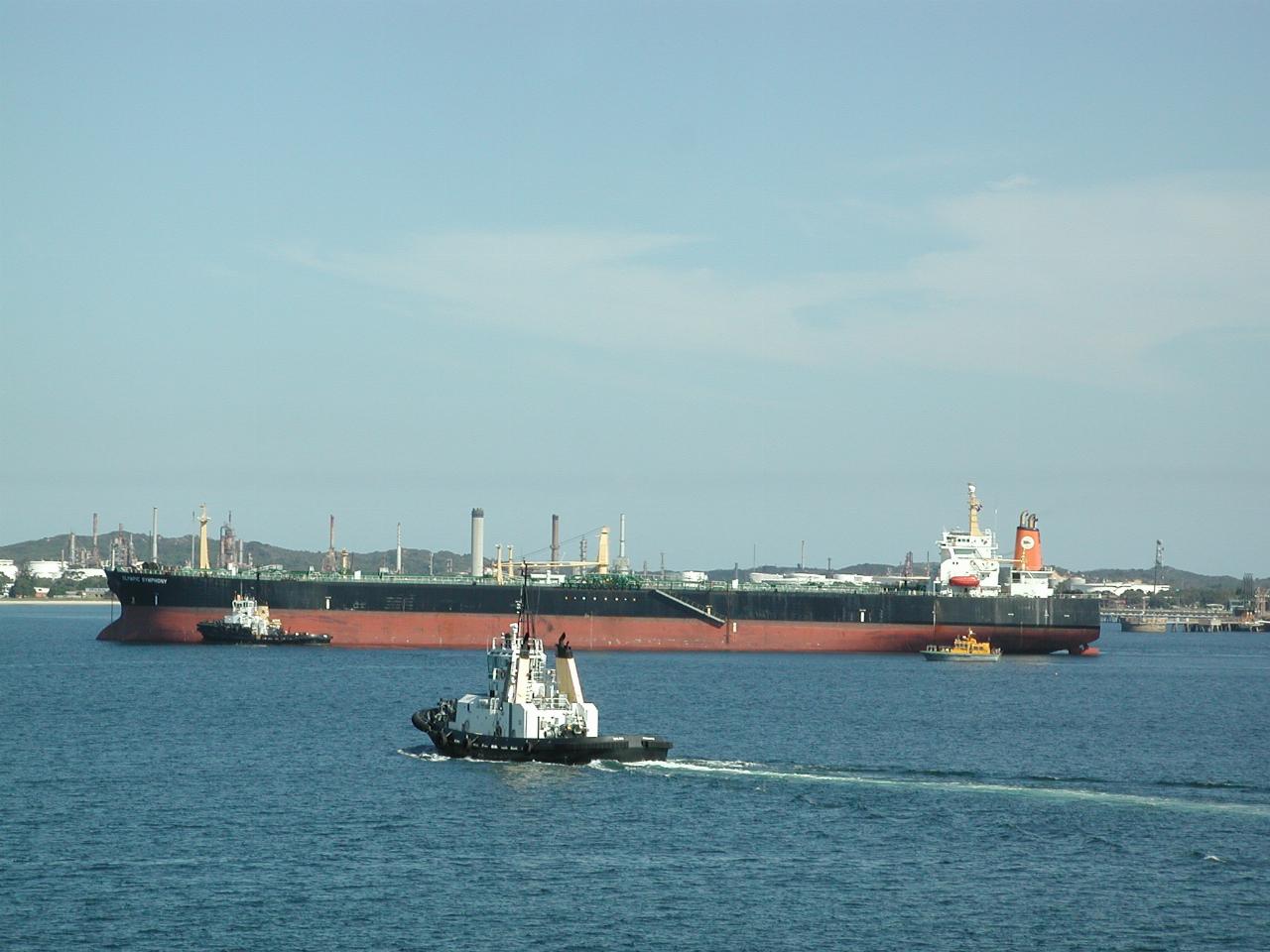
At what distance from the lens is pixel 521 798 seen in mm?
32062

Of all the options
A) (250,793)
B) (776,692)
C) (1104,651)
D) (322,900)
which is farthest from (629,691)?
(1104,651)

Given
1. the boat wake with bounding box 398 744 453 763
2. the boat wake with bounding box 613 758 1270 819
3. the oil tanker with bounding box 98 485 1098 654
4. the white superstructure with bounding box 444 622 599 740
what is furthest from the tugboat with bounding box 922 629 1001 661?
the white superstructure with bounding box 444 622 599 740

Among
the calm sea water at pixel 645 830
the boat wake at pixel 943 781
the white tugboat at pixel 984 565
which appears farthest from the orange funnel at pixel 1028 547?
the boat wake at pixel 943 781

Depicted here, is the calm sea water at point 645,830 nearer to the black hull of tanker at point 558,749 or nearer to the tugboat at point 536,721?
the black hull of tanker at point 558,749

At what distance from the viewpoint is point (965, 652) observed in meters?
76.2

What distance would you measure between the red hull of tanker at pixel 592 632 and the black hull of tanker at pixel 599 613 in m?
0.05

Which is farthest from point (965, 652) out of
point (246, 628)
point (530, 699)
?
point (530, 699)

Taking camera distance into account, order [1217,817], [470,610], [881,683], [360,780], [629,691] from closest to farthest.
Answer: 1. [1217,817]
2. [360,780]
3. [629,691]
4. [881,683]
5. [470,610]

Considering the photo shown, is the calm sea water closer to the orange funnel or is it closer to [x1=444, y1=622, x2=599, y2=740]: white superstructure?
[x1=444, y1=622, x2=599, y2=740]: white superstructure

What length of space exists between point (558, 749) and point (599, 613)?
39940mm

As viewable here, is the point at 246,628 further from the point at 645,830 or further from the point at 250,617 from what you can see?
the point at 645,830

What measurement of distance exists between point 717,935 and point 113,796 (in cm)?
1506

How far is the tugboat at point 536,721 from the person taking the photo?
1406 inches

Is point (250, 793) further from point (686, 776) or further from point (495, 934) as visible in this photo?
point (495, 934)
